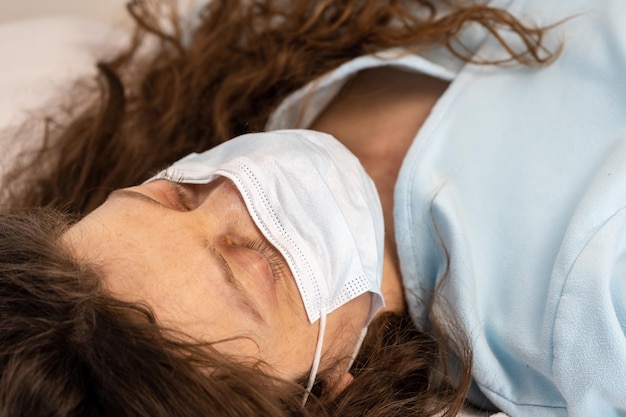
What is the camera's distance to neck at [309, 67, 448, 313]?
0.92 metres

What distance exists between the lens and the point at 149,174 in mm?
949

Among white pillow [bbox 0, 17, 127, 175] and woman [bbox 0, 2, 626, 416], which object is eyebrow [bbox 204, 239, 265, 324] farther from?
white pillow [bbox 0, 17, 127, 175]

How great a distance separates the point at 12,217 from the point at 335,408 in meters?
0.37

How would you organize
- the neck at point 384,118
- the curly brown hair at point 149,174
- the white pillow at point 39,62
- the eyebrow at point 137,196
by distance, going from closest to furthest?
the curly brown hair at point 149,174 → the eyebrow at point 137,196 → the neck at point 384,118 → the white pillow at point 39,62

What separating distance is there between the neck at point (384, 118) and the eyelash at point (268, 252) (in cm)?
20

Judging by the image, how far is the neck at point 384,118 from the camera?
92 cm

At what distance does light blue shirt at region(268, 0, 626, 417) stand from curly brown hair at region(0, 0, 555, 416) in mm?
40

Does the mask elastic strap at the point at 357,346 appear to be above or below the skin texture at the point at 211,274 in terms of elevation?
below

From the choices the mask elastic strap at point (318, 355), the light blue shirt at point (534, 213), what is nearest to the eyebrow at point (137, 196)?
the mask elastic strap at point (318, 355)

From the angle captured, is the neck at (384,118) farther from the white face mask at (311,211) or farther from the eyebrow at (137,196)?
the eyebrow at (137,196)

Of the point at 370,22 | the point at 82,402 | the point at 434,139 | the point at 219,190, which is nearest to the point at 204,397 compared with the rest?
the point at 82,402

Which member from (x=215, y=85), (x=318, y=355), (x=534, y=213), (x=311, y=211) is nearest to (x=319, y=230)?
(x=311, y=211)

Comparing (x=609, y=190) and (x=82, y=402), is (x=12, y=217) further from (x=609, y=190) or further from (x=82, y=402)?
(x=609, y=190)

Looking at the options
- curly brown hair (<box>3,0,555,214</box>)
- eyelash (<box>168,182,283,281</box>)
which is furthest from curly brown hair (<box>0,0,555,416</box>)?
eyelash (<box>168,182,283,281</box>)
